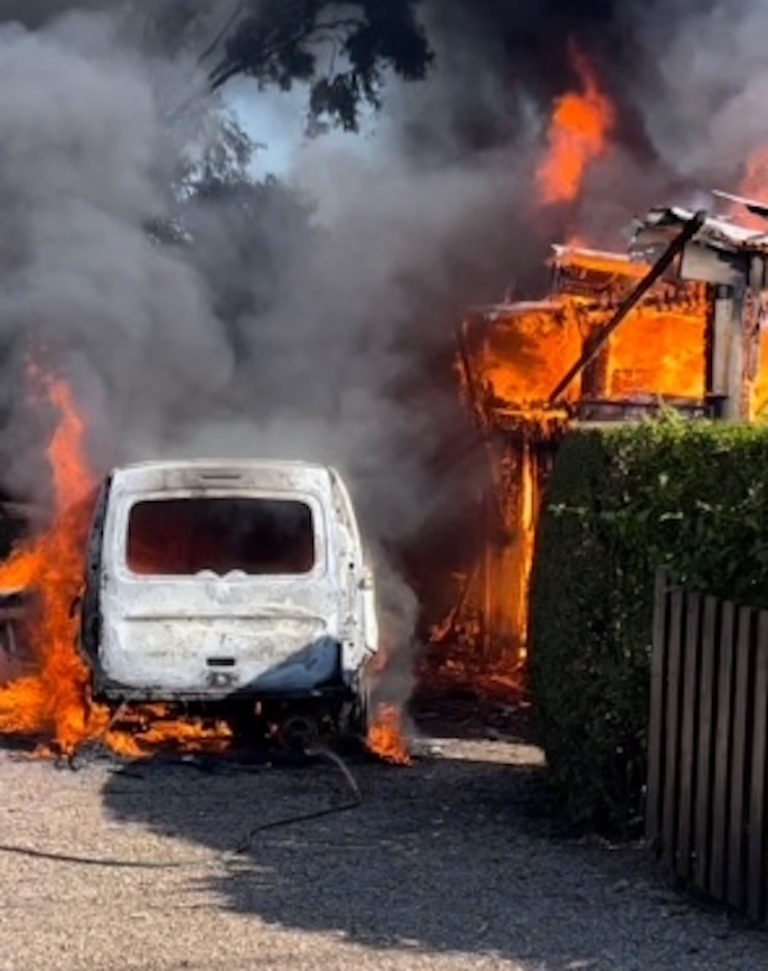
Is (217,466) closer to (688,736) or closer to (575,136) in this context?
(688,736)

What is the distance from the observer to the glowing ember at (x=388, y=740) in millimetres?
9719

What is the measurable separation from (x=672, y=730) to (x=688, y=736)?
0.17 meters

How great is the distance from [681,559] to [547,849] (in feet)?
5.04

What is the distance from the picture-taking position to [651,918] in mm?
6012

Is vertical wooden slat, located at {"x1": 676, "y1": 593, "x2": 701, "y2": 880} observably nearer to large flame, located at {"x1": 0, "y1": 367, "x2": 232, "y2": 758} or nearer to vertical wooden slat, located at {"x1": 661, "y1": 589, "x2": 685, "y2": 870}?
vertical wooden slat, located at {"x1": 661, "y1": 589, "x2": 685, "y2": 870}

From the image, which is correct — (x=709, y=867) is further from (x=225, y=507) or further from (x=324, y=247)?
(x=324, y=247)

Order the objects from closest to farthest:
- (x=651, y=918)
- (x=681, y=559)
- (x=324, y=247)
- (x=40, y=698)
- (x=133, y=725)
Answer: (x=651, y=918) → (x=681, y=559) → (x=133, y=725) → (x=40, y=698) → (x=324, y=247)

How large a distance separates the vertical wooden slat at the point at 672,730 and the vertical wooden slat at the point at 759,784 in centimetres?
66

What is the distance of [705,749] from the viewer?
6.18 meters

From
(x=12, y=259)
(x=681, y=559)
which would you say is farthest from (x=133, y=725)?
(x=12, y=259)

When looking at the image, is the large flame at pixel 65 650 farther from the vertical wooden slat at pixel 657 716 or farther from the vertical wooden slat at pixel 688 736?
the vertical wooden slat at pixel 688 736

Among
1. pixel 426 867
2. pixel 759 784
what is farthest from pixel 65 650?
pixel 759 784

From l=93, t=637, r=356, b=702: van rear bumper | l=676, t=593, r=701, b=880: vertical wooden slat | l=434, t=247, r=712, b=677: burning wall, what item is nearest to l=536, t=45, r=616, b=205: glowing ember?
l=434, t=247, r=712, b=677: burning wall

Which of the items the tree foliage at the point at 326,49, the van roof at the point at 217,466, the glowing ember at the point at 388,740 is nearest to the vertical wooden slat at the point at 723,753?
the glowing ember at the point at 388,740
